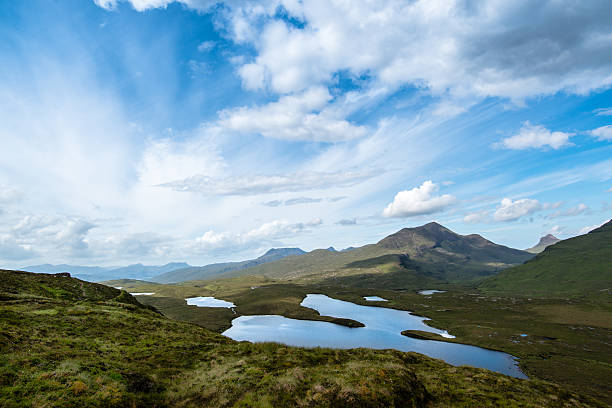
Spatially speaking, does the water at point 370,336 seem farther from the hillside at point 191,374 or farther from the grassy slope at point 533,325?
the hillside at point 191,374

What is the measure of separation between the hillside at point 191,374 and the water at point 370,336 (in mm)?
47015

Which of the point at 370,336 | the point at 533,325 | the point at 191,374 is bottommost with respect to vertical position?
the point at 533,325

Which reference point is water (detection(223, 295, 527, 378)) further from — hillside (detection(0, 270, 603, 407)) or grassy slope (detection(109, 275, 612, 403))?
hillside (detection(0, 270, 603, 407))

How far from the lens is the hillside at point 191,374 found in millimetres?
19469

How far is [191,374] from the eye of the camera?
27594 mm

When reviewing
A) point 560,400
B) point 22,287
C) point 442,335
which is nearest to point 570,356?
point 442,335

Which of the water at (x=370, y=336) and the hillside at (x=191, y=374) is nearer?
the hillside at (x=191, y=374)

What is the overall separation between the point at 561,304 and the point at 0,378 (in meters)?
245

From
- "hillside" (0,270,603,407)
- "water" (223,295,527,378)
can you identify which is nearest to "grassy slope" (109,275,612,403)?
"water" (223,295,527,378)

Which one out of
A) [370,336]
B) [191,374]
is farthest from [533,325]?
[191,374]

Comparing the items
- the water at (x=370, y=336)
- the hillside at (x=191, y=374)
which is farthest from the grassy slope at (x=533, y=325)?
the hillside at (x=191, y=374)

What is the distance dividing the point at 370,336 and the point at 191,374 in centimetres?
9179

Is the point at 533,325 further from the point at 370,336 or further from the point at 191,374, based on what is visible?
the point at 191,374

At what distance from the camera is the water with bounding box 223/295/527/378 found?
84125 mm
